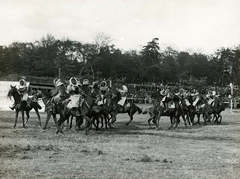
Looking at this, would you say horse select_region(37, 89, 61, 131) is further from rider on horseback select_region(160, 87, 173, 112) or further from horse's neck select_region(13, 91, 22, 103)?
rider on horseback select_region(160, 87, 173, 112)

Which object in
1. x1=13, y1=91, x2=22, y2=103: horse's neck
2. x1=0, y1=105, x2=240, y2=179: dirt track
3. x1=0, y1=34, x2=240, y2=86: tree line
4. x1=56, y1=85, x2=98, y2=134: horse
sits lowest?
x1=0, y1=105, x2=240, y2=179: dirt track

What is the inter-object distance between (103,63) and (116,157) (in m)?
57.0

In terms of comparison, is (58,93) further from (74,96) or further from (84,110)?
(84,110)

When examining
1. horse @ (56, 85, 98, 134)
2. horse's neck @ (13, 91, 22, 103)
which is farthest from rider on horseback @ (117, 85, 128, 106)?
horse's neck @ (13, 91, 22, 103)

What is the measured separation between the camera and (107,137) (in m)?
14.5

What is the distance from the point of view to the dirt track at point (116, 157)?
7980 millimetres

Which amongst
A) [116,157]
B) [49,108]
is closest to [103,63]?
[49,108]

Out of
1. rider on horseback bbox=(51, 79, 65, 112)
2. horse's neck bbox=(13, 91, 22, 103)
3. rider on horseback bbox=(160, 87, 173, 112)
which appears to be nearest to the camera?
rider on horseback bbox=(51, 79, 65, 112)

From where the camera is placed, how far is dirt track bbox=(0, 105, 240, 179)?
7980mm

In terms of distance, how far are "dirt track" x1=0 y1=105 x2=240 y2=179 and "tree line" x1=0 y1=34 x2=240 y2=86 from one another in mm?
46087

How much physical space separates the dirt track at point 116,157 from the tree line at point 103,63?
46.1 m

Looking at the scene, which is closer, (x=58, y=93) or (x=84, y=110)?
(x=84, y=110)

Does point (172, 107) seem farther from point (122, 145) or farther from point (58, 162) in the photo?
point (58, 162)

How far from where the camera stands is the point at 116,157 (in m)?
9.90
